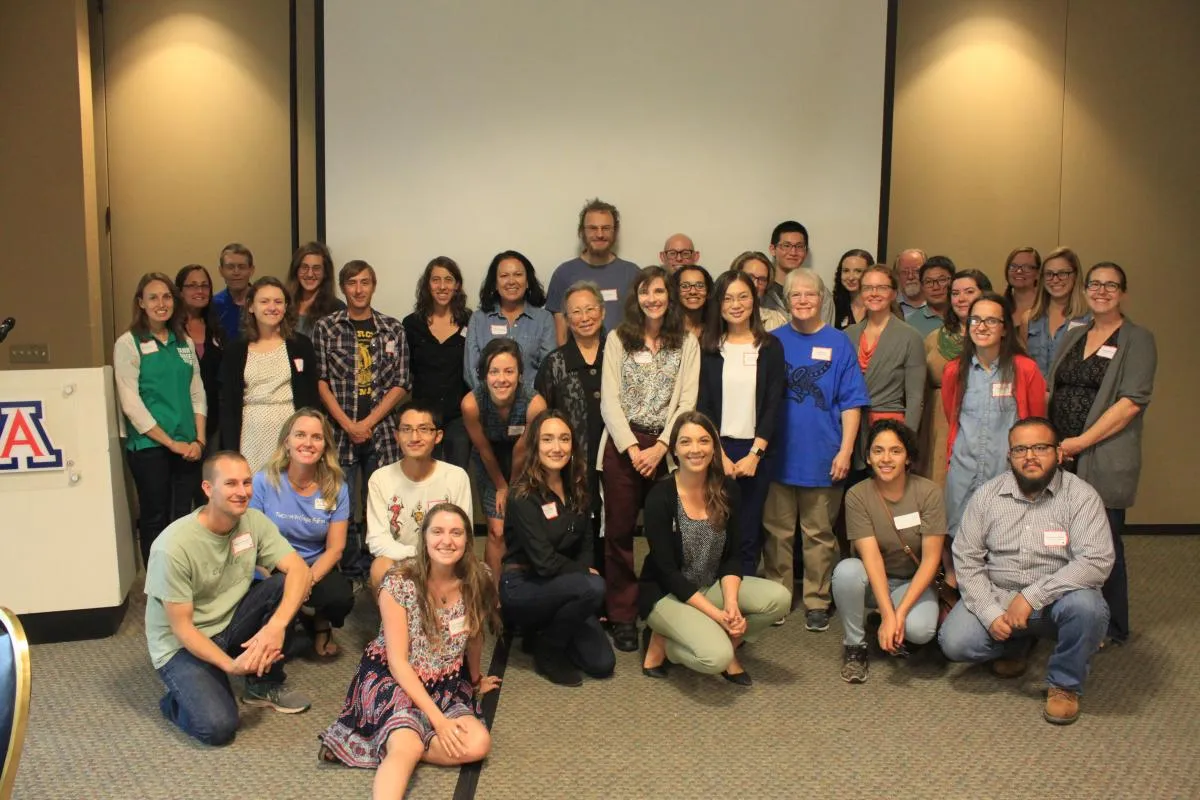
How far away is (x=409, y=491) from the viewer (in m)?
3.53

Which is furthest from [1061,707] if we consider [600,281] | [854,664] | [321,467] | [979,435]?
[600,281]

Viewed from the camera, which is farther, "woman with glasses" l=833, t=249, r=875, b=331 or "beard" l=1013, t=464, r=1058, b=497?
"woman with glasses" l=833, t=249, r=875, b=331

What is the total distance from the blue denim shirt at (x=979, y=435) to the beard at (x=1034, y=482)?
0.31 meters

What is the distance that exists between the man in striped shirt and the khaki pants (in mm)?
659

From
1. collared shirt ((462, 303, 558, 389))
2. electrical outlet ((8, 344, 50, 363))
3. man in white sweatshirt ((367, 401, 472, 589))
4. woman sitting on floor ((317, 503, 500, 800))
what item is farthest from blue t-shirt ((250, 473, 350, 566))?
electrical outlet ((8, 344, 50, 363))

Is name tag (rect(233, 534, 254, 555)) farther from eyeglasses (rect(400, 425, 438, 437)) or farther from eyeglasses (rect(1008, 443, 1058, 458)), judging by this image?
eyeglasses (rect(1008, 443, 1058, 458))

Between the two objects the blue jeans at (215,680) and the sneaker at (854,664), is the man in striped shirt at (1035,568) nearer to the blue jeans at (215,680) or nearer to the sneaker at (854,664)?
the sneaker at (854,664)

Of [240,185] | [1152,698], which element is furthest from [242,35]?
[1152,698]

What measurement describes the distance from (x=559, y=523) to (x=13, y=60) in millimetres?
3448

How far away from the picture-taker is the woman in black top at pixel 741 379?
148 inches

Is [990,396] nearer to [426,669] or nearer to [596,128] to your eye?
[426,669]

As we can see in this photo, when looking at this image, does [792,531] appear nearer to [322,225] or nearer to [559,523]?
[559,523]

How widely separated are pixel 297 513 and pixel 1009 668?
2499 millimetres

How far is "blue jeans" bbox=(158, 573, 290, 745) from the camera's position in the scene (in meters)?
2.82
